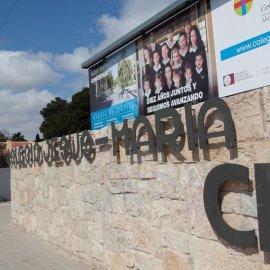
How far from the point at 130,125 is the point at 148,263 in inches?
74.5

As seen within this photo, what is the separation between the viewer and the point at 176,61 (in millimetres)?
5352

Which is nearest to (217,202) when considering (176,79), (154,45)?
(176,79)

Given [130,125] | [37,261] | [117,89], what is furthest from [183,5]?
[37,261]

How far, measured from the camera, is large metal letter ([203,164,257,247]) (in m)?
3.28

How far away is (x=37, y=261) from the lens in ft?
21.9

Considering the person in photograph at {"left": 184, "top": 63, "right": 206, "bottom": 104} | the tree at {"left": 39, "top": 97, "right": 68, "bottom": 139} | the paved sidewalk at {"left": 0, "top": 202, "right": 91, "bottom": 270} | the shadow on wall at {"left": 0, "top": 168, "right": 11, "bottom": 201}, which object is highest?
the tree at {"left": 39, "top": 97, "right": 68, "bottom": 139}

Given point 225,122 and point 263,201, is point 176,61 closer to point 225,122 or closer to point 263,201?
point 225,122

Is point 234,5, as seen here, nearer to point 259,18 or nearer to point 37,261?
point 259,18

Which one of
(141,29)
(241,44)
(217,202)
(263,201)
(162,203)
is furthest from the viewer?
(141,29)

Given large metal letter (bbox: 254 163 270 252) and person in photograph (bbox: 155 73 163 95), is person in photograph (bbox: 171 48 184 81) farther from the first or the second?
large metal letter (bbox: 254 163 270 252)

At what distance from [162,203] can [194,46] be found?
226 cm

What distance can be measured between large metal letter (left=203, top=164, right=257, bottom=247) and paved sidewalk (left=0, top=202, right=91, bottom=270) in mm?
3167

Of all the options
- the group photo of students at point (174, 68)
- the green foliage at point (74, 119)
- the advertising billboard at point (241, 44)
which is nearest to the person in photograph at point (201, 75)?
the group photo of students at point (174, 68)

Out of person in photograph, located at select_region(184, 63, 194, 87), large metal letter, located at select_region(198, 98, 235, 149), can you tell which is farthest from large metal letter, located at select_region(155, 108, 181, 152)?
person in photograph, located at select_region(184, 63, 194, 87)
